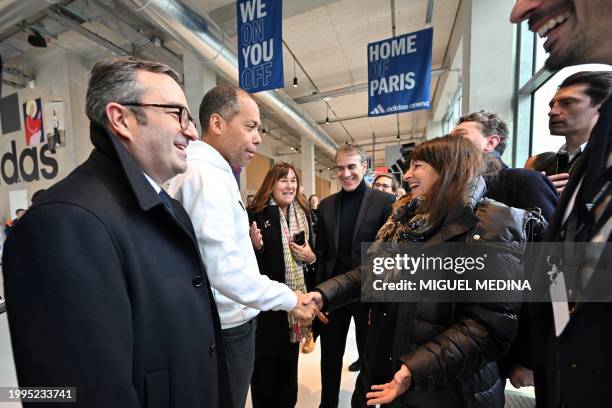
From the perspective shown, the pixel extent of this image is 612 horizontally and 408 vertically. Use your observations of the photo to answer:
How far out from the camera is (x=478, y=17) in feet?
12.5

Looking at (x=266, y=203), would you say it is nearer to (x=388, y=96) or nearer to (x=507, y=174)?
(x=507, y=174)

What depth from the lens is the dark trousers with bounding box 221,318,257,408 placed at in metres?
1.38

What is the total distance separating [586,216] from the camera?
2.06ft

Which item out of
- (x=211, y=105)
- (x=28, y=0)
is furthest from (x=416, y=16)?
(x=28, y=0)

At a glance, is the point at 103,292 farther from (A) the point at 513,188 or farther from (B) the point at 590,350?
(A) the point at 513,188

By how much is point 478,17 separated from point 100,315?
494 cm

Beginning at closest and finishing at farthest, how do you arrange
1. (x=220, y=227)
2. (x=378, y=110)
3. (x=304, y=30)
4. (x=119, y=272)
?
1. (x=119, y=272)
2. (x=220, y=227)
3. (x=378, y=110)
4. (x=304, y=30)

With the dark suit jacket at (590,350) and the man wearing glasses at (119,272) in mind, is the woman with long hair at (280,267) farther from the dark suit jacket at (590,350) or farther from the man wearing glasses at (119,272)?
the dark suit jacket at (590,350)

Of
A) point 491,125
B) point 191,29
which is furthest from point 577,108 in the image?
point 191,29

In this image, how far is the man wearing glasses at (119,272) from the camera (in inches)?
23.4

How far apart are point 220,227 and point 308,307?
67 cm

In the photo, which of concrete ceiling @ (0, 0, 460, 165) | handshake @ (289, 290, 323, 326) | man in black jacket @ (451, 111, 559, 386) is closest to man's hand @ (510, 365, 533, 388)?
man in black jacket @ (451, 111, 559, 386)

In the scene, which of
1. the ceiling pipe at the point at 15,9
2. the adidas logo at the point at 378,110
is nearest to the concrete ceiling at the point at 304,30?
the ceiling pipe at the point at 15,9

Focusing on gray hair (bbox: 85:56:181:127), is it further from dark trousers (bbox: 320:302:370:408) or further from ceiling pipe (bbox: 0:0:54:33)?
ceiling pipe (bbox: 0:0:54:33)
